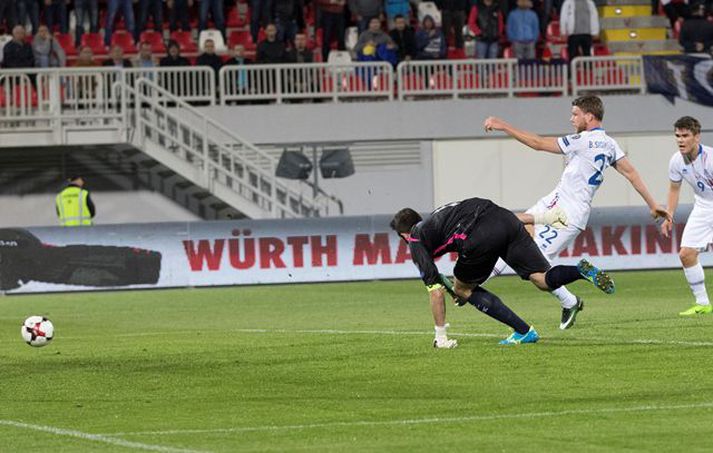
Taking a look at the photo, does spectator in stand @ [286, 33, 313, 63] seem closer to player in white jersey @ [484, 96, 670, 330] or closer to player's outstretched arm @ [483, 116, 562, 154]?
player in white jersey @ [484, 96, 670, 330]

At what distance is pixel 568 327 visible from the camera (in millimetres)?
16234

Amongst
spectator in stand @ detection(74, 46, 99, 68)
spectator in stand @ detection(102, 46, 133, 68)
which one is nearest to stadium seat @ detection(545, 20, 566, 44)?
spectator in stand @ detection(102, 46, 133, 68)

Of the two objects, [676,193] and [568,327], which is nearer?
[568,327]

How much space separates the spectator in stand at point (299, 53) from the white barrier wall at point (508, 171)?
3.41 metres

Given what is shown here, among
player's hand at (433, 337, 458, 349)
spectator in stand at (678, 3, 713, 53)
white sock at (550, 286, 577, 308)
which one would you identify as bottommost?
player's hand at (433, 337, 458, 349)

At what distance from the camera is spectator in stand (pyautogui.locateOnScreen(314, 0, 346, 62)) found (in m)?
36.0

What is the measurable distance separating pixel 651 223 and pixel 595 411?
2008 centimetres

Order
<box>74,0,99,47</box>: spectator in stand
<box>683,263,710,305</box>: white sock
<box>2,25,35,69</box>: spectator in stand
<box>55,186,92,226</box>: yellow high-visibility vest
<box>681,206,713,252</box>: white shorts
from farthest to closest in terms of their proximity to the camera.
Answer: <box>74,0,99,47</box>: spectator in stand < <box>2,25,35,69</box>: spectator in stand < <box>55,186,92,226</box>: yellow high-visibility vest < <box>681,206,713,252</box>: white shorts < <box>683,263,710,305</box>: white sock

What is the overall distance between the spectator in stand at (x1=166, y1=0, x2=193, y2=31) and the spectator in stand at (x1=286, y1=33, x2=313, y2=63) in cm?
283

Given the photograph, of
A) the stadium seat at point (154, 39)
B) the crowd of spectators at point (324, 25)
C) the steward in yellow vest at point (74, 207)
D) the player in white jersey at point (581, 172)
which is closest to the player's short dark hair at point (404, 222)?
the player in white jersey at point (581, 172)

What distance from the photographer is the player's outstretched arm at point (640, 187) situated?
16.3 meters

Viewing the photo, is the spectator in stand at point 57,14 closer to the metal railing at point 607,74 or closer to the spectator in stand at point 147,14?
the spectator in stand at point 147,14

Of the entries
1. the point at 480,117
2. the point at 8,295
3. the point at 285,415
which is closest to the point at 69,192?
the point at 8,295

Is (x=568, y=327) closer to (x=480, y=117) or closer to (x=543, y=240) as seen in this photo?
(x=543, y=240)
